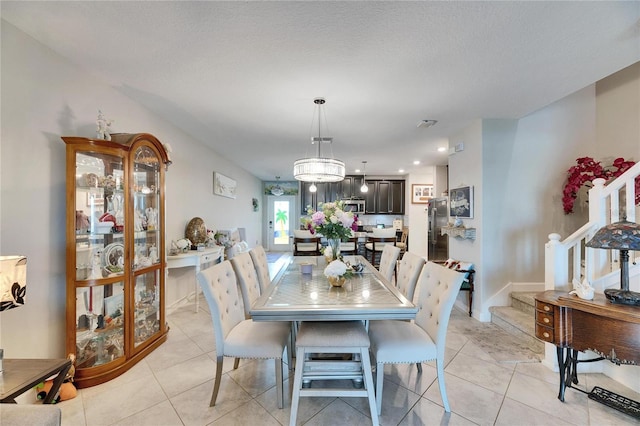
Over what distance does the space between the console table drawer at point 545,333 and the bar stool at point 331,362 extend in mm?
1378

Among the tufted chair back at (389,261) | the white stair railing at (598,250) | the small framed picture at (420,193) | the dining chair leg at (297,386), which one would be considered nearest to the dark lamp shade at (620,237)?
the white stair railing at (598,250)

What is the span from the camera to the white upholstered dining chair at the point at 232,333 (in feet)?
5.97

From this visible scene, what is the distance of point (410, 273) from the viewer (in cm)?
249

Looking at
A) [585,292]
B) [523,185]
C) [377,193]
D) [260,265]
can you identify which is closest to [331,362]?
[260,265]

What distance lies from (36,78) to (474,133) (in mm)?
4384

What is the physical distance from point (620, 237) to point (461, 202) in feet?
6.94

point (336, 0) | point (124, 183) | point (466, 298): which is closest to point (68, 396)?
point (124, 183)

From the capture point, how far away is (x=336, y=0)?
1.51 metres

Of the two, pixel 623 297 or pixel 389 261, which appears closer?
pixel 623 297

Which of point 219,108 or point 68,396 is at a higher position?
point 219,108

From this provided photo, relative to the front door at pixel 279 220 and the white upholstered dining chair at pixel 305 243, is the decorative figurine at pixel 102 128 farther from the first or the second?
the front door at pixel 279 220

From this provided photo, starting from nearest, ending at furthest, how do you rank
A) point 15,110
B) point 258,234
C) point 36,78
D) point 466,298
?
point 15,110, point 36,78, point 466,298, point 258,234

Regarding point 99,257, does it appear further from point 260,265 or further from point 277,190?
point 277,190

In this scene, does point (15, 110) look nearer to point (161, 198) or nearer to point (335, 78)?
point (161, 198)
